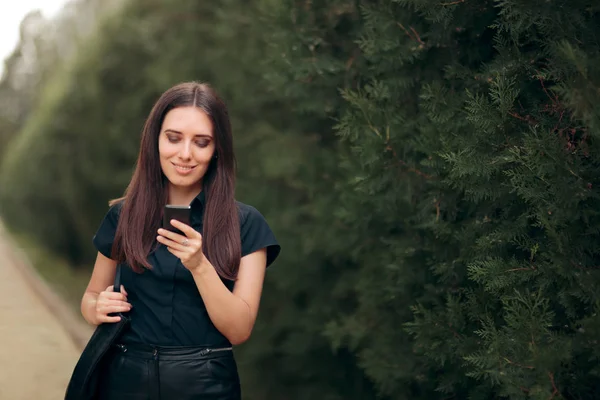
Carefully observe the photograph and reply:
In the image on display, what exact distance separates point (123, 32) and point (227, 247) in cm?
745

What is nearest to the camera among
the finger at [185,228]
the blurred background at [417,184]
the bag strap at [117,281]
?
the finger at [185,228]

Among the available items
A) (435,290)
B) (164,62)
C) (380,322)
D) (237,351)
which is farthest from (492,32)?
(164,62)

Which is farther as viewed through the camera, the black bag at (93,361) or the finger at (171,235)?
the black bag at (93,361)

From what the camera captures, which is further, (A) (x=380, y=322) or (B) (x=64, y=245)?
(B) (x=64, y=245)

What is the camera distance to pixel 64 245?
54.7 feet

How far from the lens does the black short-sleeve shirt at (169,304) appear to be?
273 centimetres

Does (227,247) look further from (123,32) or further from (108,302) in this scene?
(123,32)

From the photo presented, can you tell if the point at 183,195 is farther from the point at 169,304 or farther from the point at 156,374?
the point at 156,374

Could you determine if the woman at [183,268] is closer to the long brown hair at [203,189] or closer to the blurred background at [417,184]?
the long brown hair at [203,189]

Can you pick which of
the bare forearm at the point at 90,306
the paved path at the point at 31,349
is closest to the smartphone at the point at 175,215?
the bare forearm at the point at 90,306

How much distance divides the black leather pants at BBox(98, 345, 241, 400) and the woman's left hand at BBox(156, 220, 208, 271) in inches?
14.1

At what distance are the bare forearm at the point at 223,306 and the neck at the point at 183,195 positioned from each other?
1.32 feet

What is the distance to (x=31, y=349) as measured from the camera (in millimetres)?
8742

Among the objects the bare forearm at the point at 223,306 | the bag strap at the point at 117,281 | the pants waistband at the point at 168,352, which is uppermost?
the bag strap at the point at 117,281
